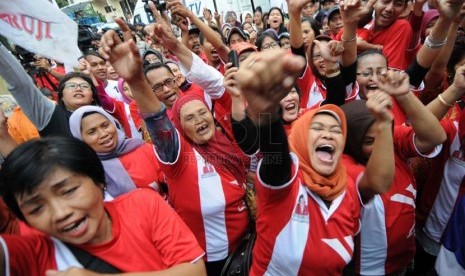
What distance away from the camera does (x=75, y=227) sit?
1062mm

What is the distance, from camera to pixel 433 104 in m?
1.81

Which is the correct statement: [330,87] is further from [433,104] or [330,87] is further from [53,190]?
[53,190]

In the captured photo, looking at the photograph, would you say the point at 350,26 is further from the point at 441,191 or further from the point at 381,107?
the point at 441,191

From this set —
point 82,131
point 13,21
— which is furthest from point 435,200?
point 13,21

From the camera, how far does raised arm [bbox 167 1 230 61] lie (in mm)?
2893

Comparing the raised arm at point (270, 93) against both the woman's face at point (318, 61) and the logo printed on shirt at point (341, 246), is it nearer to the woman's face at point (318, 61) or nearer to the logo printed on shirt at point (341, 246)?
the logo printed on shirt at point (341, 246)

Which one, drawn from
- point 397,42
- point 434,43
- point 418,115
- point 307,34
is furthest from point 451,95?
point 307,34

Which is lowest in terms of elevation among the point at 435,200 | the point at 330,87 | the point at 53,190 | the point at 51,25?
the point at 435,200

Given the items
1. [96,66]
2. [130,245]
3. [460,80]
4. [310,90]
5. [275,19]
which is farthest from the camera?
[275,19]

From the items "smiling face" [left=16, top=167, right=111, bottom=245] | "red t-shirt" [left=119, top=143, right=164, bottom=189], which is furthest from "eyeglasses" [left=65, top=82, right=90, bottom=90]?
"smiling face" [left=16, top=167, right=111, bottom=245]

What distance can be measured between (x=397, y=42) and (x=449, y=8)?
3.23 feet

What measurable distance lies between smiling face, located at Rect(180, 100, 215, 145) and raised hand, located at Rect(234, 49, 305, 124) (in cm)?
107

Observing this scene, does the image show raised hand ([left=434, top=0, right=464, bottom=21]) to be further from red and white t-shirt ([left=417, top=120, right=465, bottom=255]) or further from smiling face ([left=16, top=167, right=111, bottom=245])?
smiling face ([left=16, top=167, right=111, bottom=245])

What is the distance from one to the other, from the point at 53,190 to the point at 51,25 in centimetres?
126
